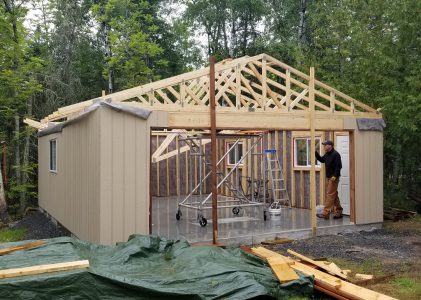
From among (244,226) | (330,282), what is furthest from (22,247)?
(244,226)

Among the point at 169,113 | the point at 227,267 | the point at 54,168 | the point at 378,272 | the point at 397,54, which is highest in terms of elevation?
the point at 397,54

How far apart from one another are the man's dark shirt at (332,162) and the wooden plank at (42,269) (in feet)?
23.5

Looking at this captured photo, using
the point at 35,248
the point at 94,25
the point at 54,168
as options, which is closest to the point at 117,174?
the point at 35,248

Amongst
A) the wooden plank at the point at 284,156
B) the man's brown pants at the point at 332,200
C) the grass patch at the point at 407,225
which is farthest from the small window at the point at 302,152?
the grass patch at the point at 407,225

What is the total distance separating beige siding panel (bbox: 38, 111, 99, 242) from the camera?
806cm

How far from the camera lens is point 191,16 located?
25672mm

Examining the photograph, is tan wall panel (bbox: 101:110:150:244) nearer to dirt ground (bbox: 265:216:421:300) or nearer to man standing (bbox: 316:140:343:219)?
dirt ground (bbox: 265:216:421:300)

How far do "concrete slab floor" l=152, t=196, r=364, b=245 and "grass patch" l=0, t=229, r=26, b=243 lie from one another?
3249mm

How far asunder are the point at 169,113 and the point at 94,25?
2112 cm

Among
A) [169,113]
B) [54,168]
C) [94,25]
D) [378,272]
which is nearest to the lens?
[378,272]

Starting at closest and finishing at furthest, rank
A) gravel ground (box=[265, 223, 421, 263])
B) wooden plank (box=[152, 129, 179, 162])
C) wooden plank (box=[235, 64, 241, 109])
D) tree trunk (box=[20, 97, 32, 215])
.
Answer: gravel ground (box=[265, 223, 421, 263]) < wooden plank (box=[235, 64, 241, 109]) < wooden plank (box=[152, 129, 179, 162]) < tree trunk (box=[20, 97, 32, 215])

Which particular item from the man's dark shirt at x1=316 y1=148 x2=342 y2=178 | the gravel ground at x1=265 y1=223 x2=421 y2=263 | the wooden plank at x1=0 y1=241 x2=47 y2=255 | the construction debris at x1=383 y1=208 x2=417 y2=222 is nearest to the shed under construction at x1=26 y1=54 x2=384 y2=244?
the man's dark shirt at x1=316 y1=148 x2=342 y2=178

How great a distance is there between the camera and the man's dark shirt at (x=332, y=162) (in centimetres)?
1077

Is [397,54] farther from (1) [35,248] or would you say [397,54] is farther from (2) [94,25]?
(2) [94,25]
